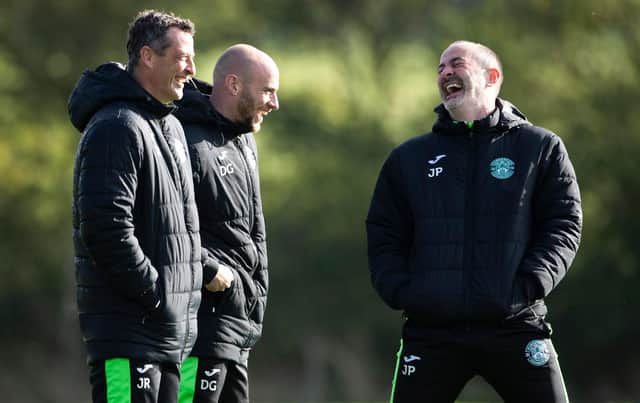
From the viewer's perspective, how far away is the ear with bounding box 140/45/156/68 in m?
4.22

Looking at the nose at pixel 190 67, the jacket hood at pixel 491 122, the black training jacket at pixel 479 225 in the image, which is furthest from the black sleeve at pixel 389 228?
the nose at pixel 190 67

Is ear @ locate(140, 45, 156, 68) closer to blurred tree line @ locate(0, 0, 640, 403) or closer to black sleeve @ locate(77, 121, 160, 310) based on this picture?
black sleeve @ locate(77, 121, 160, 310)

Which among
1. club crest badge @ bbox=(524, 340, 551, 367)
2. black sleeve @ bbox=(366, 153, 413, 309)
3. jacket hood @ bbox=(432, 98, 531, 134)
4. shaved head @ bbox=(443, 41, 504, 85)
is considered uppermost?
shaved head @ bbox=(443, 41, 504, 85)

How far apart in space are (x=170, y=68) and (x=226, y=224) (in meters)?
0.87

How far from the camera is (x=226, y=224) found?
482cm

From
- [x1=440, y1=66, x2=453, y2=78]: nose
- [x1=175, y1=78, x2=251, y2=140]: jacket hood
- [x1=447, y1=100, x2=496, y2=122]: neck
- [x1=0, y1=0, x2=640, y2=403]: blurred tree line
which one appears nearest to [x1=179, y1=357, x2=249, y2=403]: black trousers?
[x1=175, y1=78, x2=251, y2=140]: jacket hood

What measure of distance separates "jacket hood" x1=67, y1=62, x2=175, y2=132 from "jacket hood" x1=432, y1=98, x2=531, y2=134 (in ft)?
4.21

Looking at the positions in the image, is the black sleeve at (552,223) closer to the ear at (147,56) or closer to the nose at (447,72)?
the nose at (447,72)

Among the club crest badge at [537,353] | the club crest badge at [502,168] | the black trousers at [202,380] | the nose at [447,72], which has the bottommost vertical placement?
the black trousers at [202,380]

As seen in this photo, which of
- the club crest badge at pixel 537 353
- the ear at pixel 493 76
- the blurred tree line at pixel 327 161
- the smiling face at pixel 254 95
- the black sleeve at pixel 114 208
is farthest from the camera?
the blurred tree line at pixel 327 161

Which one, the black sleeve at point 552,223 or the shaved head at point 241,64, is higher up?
the shaved head at point 241,64

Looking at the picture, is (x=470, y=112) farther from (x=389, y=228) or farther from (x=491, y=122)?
(x=389, y=228)

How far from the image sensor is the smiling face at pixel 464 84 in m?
4.79

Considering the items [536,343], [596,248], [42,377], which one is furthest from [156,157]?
[42,377]
